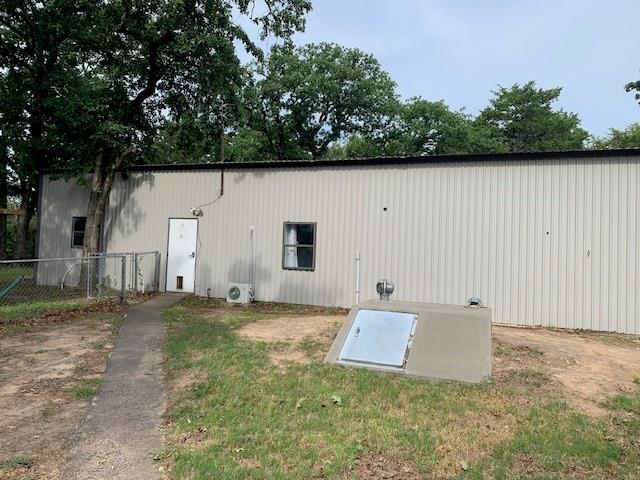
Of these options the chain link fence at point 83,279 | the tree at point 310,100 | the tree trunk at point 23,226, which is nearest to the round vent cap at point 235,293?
the chain link fence at point 83,279

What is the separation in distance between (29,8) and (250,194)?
772 cm

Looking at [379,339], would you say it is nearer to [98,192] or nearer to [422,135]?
[98,192]

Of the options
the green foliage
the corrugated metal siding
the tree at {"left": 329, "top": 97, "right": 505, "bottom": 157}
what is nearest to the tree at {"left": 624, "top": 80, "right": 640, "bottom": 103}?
the green foliage

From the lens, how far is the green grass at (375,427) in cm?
318

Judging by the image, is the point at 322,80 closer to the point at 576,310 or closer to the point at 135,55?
the point at 135,55

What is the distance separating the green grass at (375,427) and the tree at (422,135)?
24998 millimetres

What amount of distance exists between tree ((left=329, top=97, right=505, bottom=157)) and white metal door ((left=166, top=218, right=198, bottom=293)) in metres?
18.7

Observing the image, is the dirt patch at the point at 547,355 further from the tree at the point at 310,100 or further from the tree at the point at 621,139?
the tree at the point at 621,139

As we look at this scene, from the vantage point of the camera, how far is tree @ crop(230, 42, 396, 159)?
2730 cm

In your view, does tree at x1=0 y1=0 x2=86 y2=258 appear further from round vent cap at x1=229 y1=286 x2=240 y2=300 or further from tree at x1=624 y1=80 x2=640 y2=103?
tree at x1=624 y1=80 x2=640 y2=103

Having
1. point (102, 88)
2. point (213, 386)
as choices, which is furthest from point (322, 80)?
point (213, 386)

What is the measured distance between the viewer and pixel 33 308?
29.3ft

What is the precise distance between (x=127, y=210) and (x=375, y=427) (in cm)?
1118

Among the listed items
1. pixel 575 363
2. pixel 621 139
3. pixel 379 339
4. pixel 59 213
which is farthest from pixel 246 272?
pixel 621 139
